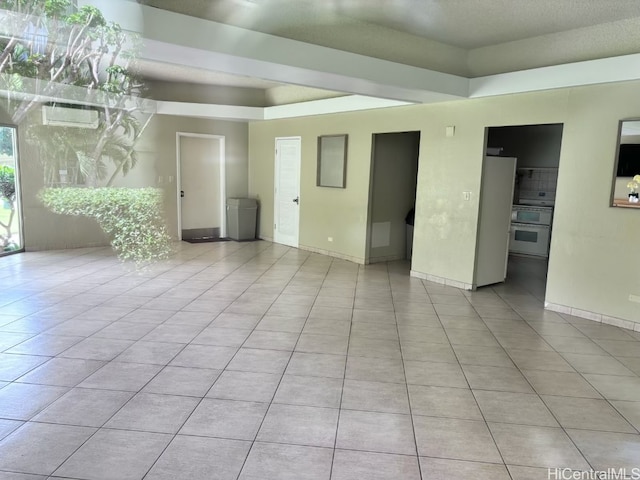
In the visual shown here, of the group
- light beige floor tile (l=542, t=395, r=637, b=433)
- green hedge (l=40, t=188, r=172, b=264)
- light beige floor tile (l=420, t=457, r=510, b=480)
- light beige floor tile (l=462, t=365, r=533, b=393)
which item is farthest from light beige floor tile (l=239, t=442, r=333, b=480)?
green hedge (l=40, t=188, r=172, b=264)

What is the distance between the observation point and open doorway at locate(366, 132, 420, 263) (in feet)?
21.9

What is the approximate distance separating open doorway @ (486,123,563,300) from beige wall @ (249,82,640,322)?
7.16 ft

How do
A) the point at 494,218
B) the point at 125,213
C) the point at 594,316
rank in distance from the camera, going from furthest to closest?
the point at 125,213 < the point at 494,218 < the point at 594,316

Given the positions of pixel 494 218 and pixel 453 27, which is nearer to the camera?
pixel 453 27

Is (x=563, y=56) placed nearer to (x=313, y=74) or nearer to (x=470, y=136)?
(x=470, y=136)

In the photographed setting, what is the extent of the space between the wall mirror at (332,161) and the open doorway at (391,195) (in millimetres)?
548

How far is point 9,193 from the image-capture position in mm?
6516

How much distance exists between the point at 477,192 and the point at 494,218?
0.49 metres

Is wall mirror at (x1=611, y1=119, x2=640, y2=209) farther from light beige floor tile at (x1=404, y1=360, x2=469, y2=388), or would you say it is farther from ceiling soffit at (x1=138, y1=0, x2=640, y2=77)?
light beige floor tile at (x1=404, y1=360, x2=469, y2=388)

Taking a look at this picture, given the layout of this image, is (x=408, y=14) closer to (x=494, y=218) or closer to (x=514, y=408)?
(x=494, y=218)

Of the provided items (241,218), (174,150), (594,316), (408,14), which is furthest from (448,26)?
(174,150)

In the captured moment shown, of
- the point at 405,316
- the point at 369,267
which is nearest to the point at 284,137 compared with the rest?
the point at 369,267

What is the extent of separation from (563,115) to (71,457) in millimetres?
4917

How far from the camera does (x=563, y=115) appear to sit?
4473 mm
